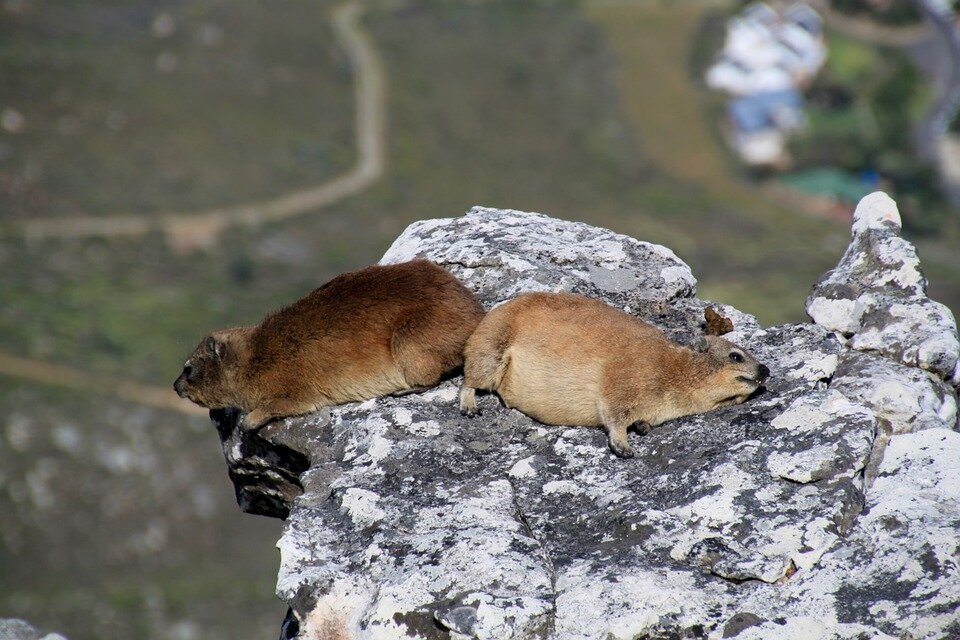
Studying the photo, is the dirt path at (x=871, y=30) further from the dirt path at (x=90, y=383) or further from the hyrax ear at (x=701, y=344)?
the hyrax ear at (x=701, y=344)

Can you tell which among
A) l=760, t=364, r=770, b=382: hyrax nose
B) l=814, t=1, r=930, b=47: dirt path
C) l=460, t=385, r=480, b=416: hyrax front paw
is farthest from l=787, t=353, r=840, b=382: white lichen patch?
l=814, t=1, r=930, b=47: dirt path

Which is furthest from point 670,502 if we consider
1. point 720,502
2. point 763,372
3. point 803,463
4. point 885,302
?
point 885,302

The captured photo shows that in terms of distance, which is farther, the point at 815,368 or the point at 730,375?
the point at 815,368

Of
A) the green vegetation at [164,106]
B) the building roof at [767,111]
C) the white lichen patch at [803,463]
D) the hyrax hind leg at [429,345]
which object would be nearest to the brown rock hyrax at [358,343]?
the hyrax hind leg at [429,345]

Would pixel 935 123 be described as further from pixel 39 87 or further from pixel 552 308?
pixel 552 308

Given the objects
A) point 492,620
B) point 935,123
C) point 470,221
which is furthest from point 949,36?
point 492,620

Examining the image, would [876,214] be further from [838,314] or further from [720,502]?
[720,502]

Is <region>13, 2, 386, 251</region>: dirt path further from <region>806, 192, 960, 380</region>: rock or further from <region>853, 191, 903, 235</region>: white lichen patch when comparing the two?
<region>806, 192, 960, 380</region>: rock
